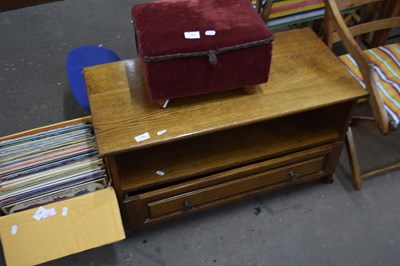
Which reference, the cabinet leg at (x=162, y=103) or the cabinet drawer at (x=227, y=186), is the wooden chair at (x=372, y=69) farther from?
the cabinet leg at (x=162, y=103)

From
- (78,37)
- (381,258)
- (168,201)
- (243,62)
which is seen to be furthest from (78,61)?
(381,258)

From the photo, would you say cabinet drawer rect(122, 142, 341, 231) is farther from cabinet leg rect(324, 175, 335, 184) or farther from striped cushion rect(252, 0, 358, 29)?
striped cushion rect(252, 0, 358, 29)

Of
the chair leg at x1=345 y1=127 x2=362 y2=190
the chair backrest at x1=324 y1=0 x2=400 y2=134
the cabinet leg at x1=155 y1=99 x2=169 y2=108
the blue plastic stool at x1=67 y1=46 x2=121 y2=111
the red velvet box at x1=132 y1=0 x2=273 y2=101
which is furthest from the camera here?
the blue plastic stool at x1=67 y1=46 x2=121 y2=111

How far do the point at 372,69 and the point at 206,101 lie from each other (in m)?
0.53

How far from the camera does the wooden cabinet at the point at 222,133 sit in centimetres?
111

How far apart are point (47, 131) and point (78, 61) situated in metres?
0.51

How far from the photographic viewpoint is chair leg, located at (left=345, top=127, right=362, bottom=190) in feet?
4.89

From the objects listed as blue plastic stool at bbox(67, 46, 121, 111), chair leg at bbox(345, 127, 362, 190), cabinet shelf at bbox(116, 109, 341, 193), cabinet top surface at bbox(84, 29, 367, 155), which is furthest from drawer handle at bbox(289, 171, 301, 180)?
blue plastic stool at bbox(67, 46, 121, 111)

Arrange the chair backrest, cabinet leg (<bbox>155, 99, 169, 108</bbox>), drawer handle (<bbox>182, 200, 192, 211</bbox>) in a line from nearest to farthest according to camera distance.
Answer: cabinet leg (<bbox>155, 99, 169, 108</bbox>) → the chair backrest → drawer handle (<bbox>182, 200, 192, 211</bbox>)

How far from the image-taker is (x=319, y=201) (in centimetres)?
152

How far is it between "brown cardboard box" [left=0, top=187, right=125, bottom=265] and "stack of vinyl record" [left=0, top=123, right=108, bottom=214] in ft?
0.16

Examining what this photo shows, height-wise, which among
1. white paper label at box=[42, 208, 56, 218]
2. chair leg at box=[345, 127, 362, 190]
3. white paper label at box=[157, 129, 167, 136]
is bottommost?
chair leg at box=[345, 127, 362, 190]

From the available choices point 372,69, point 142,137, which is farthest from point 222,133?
point 372,69

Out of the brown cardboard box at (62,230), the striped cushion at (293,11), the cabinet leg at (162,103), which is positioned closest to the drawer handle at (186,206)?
the brown cardboard box at (62,230)
